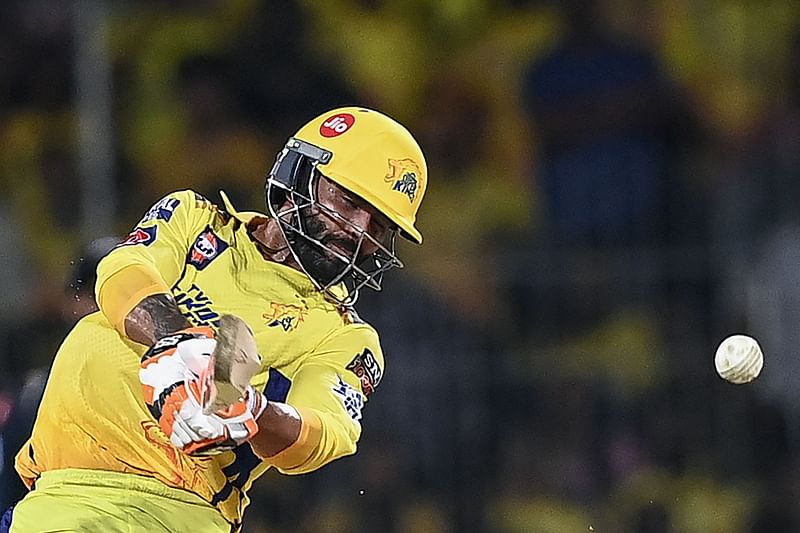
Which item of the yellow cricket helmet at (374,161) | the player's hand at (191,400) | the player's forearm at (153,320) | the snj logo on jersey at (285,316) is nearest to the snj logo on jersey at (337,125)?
the yellow cricket helmet at (374,161)

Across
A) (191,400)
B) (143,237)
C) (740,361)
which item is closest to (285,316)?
(143,237)

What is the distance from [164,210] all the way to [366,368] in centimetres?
64

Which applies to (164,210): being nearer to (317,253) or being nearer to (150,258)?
(150,258)

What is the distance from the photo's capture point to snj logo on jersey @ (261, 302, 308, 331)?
3818mm

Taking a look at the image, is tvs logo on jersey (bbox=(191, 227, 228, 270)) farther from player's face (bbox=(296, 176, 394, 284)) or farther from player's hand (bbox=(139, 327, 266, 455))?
player's hand (bbox=(139, 327, 266, 455))

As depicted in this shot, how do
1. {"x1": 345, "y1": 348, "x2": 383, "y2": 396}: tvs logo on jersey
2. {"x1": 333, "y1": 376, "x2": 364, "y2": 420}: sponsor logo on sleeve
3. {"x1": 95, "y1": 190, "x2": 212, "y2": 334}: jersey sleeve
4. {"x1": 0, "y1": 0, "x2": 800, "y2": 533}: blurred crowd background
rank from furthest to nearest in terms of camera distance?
{"x1": 0, "y1": 0, "x2": 800, "y2": 533}: blurred crowd background
{"x1": 345, "y1": 348, "x2": 383, "y2": 396}: tvs logo on jersey
{"x1": 333, "y1": 376, "x2": 364, "y2": 420}: sponsor logo on sleeve
{"x1": 95, "y1": 190, "x2": 212, "y2": 334}: jersey sleeve

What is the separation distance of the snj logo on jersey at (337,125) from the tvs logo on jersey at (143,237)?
51 cm

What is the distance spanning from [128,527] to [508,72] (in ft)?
14.9

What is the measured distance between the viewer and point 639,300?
7.21 m

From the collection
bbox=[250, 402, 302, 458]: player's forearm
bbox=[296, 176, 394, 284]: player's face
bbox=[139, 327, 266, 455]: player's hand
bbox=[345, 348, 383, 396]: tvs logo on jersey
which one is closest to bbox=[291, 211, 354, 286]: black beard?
bbox=[296, 176, 394, 284]: player's face

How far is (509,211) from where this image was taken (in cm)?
752

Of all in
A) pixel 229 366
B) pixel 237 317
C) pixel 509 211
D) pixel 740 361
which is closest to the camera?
pixel 229 366

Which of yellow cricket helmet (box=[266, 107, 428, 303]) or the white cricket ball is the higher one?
yellow cricket helmet (box=[266, 107, 428, 303])

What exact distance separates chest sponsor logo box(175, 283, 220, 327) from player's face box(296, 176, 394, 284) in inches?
10.9
